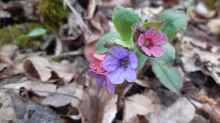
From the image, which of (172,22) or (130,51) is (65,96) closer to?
(130,51)

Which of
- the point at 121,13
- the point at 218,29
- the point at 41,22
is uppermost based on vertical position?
the point at 121,13

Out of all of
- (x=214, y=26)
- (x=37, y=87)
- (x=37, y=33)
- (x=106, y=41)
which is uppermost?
(x=106, y=41)

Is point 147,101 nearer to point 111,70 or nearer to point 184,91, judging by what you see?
point 184,91

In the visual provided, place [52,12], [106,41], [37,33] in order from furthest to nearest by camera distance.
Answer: [52,12], [37,33], [106,41]

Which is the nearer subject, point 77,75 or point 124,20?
point 124,20

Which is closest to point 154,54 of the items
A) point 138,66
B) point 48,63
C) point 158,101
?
point 138,66

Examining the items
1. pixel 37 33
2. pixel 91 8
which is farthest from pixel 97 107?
pixel 91 8
